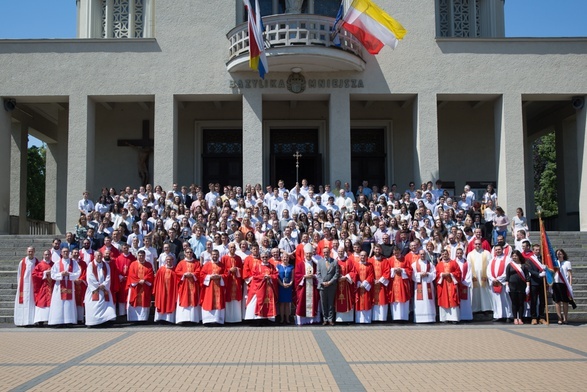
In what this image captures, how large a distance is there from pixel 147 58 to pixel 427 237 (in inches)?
448

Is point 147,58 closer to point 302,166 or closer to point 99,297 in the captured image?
point 302,166

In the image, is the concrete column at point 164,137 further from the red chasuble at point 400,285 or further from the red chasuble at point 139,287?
the red chasuble at point 400,285

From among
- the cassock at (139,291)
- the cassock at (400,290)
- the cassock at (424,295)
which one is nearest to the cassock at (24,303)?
the cassock at (139,291)

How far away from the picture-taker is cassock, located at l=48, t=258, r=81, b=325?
13.5 metres


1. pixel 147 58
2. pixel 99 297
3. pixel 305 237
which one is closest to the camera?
pixel 99 297

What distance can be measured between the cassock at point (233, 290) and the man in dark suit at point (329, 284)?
1698 millimetres

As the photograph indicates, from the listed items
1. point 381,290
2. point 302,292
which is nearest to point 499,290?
point 381,290

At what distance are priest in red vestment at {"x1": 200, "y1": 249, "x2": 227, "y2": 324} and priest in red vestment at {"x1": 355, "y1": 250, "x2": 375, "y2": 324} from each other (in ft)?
9.34

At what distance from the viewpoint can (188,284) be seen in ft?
45.1

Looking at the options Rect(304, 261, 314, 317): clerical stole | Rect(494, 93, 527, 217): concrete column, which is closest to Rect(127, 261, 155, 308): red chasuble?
Rect(304, 261, 314, 317): clerical stole

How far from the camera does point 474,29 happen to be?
24391 mm

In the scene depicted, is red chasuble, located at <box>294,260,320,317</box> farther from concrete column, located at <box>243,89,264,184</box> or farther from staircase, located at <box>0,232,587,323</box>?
concrete column, located at <box>243,89,264,184</box>

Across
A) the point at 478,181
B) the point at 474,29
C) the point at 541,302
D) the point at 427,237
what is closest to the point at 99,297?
the point at 427,237

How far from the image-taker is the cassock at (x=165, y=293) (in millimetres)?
13727
